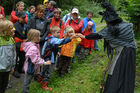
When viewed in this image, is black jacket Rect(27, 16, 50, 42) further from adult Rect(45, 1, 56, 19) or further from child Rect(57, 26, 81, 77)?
adult Rect(45, 1, 56, 19)

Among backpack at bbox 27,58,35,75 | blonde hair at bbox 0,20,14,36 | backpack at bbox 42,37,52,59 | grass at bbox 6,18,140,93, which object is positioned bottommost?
grass at bbox 6,18,140,93

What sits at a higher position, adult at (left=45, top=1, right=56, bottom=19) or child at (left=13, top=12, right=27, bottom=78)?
adult at (left=45, top=1, right=56, bottom=19)

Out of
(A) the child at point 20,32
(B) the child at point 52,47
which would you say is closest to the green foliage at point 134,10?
(B) the child at point 52,47

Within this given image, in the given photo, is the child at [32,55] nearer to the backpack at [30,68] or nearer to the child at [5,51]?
the backpack at [30,68]

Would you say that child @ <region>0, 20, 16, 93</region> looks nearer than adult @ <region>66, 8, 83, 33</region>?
Yes

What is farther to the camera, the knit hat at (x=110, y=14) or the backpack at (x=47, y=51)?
the backpack at (x=47, y=51)

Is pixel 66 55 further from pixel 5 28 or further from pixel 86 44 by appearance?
pixel 5 28

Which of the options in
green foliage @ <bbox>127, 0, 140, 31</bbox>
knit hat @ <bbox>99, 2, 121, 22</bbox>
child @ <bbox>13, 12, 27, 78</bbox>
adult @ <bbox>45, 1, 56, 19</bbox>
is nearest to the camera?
knit hat @ <bbox>99, 2, 121, 22</bbox>

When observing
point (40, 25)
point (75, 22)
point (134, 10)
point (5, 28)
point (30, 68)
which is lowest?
point (30, 68)

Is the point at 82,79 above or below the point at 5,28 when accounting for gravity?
below

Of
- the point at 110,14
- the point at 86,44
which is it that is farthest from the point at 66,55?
the point at 110,14

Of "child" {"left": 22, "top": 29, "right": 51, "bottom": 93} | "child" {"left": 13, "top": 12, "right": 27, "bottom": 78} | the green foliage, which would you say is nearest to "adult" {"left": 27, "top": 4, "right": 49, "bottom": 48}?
"child" {"left": 13, "top": 12, "right": 27, "bottom": 78}

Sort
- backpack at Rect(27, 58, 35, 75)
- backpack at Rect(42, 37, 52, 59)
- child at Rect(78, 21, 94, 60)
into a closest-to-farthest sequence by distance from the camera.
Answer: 1. backpack at Rect(27, 58, 35, 75)
2. backpack at Rect(42, 37, 52, 59)
3. child at Rect(78, 21, 94, 60)

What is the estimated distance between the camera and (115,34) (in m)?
3.17
